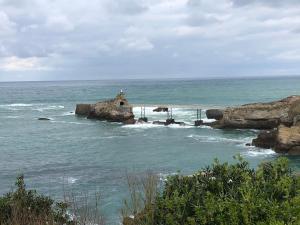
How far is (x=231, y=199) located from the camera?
1116 centimetres

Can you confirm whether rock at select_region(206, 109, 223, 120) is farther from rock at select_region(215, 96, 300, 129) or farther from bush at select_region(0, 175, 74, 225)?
bush at select_region(0, 175, 74, 225)

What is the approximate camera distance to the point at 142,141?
6000cm

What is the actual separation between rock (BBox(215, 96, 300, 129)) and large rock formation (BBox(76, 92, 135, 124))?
58.4ft

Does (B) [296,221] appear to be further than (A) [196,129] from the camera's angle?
No

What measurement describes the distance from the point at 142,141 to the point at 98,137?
7.60 meters

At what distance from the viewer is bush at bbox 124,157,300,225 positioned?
10.8m

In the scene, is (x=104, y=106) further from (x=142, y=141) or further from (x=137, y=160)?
(x=137, y=160)

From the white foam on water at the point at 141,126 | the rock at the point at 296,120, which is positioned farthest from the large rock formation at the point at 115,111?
the rock at the point at 296,120

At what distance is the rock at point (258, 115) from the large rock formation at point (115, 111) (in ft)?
58.4

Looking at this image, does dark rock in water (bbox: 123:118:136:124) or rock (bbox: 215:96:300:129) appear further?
dark rock in water (bbox: 123:118:136:124)

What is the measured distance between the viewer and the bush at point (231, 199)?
35.3 feet

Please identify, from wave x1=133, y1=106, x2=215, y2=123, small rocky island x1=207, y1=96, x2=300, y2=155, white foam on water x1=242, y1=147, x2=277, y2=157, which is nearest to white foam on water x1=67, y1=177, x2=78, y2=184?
white foam on water x1=242, y1=147, x2=277, y2=157

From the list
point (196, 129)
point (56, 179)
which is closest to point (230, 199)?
point (56, 179)

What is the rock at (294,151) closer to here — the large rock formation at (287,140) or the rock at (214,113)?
the large rock formation at (287,140)
